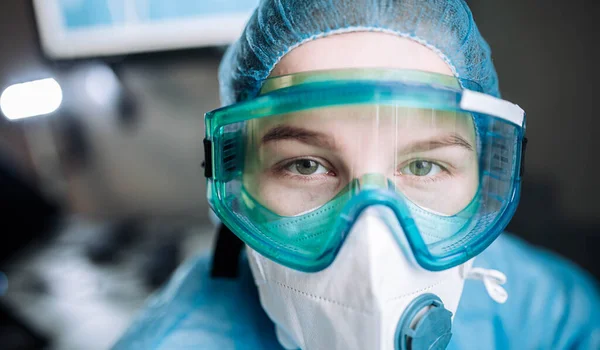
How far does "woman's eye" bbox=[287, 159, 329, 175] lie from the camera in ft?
2.20

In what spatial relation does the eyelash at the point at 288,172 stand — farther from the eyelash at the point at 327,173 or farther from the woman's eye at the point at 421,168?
the woman's eye at the point at 421,168

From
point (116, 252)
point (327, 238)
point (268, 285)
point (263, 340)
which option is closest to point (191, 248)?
point (116, 252)

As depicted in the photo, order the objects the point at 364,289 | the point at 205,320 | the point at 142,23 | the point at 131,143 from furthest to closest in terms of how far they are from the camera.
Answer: the point at 131,143 → the point at 142,23 → the point at 205,320 → the point at 364,289

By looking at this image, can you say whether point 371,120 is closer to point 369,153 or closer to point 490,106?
point 369,153

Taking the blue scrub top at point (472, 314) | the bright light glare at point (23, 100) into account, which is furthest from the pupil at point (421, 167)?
the bright light glare at point (23, 100)

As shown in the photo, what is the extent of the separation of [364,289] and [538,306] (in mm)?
715

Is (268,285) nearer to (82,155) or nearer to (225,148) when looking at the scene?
(225,148)

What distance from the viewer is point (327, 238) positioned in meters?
0.62

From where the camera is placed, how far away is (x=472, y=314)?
0.94 metres

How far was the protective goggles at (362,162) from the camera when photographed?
0.59m

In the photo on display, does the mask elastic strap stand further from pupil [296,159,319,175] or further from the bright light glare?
the bright light glare

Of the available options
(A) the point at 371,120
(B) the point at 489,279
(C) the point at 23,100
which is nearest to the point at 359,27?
(A) the point at 371,120

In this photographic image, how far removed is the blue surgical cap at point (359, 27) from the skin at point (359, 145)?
0.06 ft

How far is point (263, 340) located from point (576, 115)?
52.5 inches
